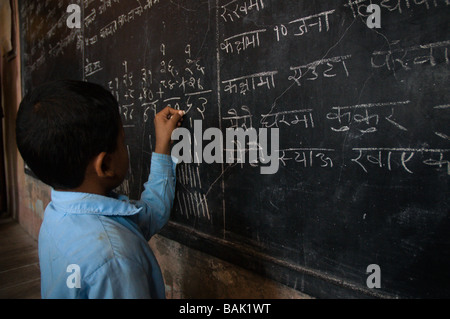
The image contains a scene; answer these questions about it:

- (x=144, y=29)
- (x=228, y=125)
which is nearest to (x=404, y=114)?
(x=228, y=125)

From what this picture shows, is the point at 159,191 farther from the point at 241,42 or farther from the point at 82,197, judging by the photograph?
the point at 241,42

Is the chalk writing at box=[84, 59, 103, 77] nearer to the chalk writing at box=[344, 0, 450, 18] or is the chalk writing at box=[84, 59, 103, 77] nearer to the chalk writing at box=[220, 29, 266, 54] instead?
the chalk writing at box=[220, 29, 266, 54]

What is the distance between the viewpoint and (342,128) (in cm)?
113

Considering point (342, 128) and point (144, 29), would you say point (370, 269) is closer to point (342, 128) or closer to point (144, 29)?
point (342, 128)

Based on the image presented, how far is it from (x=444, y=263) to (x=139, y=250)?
99 centimetres

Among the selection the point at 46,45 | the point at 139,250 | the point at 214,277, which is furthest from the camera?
the point at 46,45

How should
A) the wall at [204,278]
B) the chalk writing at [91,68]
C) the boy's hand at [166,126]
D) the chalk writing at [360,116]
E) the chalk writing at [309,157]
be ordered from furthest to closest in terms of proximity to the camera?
the chalk writing at [91,68] → the boy's hand at [166,126] → the wall at [204,278] → the chalk writing at [309,157] → the chalk writing at [360,116]

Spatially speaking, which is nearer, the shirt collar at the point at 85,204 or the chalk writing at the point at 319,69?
the shirt collar at the point at 85,204

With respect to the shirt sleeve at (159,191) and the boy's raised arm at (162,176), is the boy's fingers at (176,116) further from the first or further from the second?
the shirt sleeve at (159,191)
